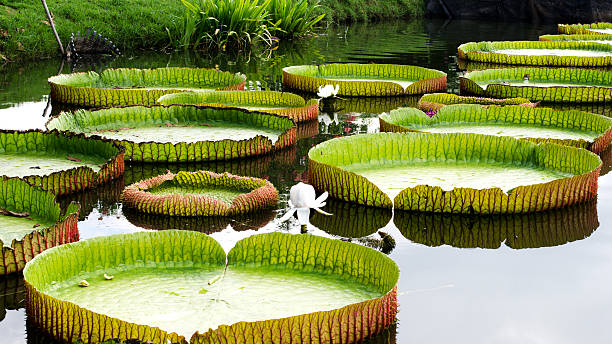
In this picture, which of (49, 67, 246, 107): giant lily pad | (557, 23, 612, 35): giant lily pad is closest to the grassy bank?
(49, 67, 246, 107): giant lily pad

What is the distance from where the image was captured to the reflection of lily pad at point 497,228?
5000 millimetres

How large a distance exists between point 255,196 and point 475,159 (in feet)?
6.05

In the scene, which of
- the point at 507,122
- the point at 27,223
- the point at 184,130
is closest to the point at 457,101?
the point at 507,122

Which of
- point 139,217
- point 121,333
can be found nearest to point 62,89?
point 139,217

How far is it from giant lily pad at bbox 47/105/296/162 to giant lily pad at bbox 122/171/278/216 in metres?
1.03

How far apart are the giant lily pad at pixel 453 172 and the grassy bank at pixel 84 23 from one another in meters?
7.82

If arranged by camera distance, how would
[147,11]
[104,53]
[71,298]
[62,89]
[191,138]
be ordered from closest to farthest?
[71,298] < [191,138] < [62,89] < [104,53] < [147,11]

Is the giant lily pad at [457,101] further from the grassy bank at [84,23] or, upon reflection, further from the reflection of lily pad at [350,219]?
the grassy bank at [84,23]

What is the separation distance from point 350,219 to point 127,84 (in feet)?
17.7

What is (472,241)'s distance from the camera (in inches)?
197

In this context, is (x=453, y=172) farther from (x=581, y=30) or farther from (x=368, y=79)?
(x=581, y=30)

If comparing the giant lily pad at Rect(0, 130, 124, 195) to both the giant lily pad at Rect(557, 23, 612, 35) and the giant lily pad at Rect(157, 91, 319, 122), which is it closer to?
the giant lily pad at Rect(157, 91, 319, 122)

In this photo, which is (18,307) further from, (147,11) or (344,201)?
(147,11)

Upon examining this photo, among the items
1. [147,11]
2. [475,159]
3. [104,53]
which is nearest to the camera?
[475,159]
